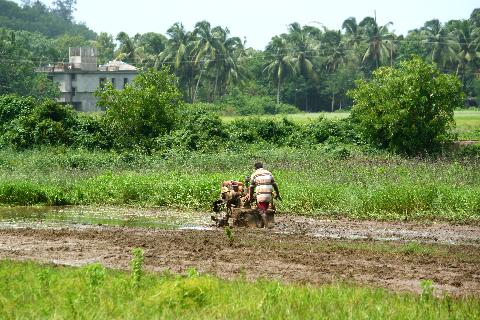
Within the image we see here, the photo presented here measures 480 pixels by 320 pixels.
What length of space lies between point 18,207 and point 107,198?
9.89 ft

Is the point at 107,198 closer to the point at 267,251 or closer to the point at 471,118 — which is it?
the point at 267,251

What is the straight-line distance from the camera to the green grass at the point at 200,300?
410 inches

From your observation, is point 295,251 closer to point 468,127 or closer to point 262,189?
point 262,189

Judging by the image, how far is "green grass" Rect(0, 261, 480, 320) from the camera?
1042 cm

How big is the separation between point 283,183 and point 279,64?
7393cm

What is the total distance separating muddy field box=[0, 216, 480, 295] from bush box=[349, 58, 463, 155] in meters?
20.9

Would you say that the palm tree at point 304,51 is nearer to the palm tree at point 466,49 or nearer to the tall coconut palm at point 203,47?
the tall coconut palm at point 203,47

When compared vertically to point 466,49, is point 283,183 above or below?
below

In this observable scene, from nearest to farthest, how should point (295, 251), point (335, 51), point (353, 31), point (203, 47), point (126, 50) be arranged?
1. point (295, 251)
2. point (203, 47)
3. point (335, 51)
4. point (353, 31)
5. point (126, 50)

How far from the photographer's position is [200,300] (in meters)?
11.3

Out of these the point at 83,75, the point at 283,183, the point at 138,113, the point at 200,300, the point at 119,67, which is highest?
the point at 119,67

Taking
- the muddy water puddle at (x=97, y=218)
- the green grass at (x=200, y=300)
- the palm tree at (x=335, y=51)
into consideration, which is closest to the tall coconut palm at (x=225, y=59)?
the palm tree at (x=335, y=51)

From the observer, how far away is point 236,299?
1148 cm

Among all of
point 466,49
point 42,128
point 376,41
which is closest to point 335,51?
point 376,41
